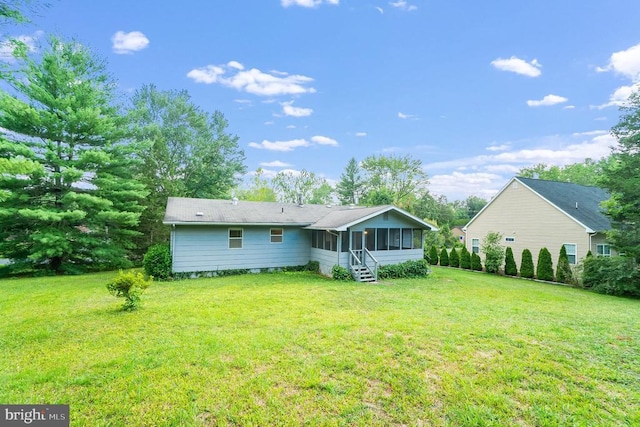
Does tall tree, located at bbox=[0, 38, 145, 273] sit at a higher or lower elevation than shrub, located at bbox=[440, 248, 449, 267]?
higher

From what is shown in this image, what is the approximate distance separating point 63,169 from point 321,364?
53.3 ft

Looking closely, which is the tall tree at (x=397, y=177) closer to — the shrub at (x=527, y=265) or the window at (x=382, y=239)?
the shrub at (x=527, y=265)

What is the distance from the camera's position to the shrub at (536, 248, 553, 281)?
14641 millimetres

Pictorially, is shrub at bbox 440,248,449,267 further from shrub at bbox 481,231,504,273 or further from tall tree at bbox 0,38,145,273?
tall tree at bbox 0,38,145,273

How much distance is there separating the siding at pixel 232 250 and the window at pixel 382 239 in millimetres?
3681

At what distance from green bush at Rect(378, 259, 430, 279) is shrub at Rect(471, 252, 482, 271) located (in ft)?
19.6

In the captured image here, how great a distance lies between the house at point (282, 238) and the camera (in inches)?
490

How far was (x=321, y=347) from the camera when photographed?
185 inches

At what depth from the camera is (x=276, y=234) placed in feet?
47.4

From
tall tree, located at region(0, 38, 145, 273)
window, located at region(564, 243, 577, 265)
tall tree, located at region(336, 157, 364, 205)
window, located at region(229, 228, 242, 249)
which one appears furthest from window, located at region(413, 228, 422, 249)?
tall tree, located at region(336, 157, 364, 205)

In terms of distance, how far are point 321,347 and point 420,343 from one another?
5.57ft

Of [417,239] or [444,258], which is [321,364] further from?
[444,258]

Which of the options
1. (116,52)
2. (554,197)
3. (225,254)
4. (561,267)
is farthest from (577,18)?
(116,52)

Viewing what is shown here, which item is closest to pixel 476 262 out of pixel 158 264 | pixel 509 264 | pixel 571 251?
pixel 509 264
